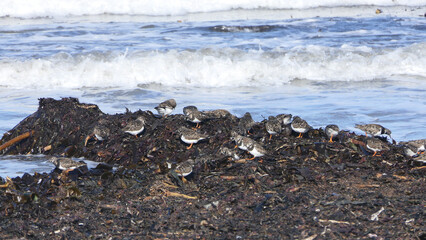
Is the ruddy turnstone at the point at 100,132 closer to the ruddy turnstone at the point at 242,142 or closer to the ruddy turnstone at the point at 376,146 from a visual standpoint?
the ruddy turnstone at the point at 242,142

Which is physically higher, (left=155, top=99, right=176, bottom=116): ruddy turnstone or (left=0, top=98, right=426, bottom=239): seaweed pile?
(left=155, top=99, right=176, bottom=116): ruddy turnstone

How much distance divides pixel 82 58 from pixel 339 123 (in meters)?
8.66

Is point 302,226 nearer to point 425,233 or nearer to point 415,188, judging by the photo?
point 425,233

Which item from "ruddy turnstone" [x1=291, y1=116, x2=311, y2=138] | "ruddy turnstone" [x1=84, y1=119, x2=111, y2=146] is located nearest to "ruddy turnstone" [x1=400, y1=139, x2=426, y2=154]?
"ruddy turnstone" [x1=291, y1=116, x2=311, y2=138]

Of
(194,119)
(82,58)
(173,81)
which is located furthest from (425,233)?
(82,58)

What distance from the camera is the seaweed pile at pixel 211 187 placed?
4125mm

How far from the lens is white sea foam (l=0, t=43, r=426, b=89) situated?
13445mm

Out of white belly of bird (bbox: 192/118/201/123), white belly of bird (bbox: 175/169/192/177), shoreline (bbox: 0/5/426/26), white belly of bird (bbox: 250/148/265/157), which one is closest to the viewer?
white belly of bird (bbox: 175/169/192/177)

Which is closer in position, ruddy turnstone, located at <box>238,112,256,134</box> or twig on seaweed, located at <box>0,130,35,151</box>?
ruddy turnstone, located at <box>238,112,256,134</box>

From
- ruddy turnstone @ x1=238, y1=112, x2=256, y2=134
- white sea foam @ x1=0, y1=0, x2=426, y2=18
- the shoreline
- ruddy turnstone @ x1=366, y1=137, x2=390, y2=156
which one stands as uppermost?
white sea foam @ x1=0, y1=0, x2=426, y2=18

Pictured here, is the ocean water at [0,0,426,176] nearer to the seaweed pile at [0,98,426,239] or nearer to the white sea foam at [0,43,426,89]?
the white sea foam at [0,43,426,89]

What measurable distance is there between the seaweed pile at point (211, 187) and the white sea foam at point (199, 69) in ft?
21.8

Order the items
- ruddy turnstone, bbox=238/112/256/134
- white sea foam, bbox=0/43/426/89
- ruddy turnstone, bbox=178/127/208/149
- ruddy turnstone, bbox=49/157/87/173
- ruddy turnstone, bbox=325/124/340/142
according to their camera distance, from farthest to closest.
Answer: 1. white sea foam, bbox=0/43/426/89
2. ruddy turnstone, bbox=238/112/256/134
3. ruddy turnstone, bbox=325/124/340/142
4. ruddy turnstone, bbox=178/127/208/149
5. ruddy turnstone, bbox=49/157/87/173

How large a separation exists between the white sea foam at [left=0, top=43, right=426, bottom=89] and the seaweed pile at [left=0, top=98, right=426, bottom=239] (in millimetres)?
6640
